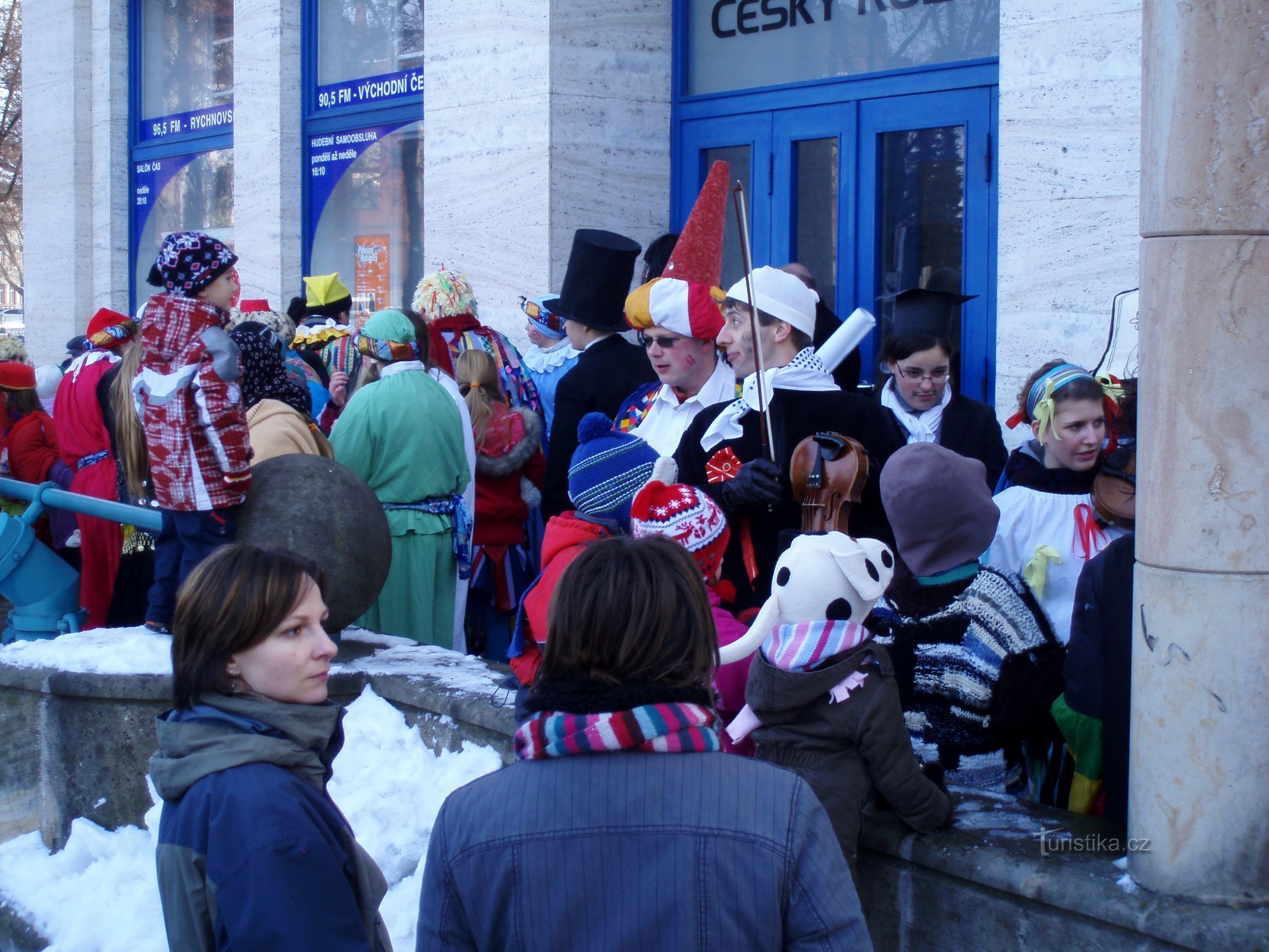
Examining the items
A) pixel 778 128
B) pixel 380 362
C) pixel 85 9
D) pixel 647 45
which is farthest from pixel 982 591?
pixel 85 9

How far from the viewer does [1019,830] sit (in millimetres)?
2865

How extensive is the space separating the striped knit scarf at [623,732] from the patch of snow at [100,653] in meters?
3.12

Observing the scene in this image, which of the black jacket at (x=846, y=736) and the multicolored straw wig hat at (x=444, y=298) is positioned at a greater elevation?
the multicolored straw wig hat at (x=444, y=298)

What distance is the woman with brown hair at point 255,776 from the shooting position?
2.02 m

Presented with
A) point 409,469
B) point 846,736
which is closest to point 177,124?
point 409,469

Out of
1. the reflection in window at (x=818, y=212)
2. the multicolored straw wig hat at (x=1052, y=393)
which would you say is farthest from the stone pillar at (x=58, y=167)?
the multicolored straw wig hat at (x=1052, y=393)

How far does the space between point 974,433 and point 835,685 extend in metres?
2.74

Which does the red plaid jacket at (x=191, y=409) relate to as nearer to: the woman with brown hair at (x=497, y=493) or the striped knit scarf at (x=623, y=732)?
the woman with brown hair at (x=497, y=493)

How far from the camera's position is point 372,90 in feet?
31.9

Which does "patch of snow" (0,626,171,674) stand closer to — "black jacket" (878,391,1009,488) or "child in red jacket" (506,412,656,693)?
"child in red jacket" (506,412,656,693)

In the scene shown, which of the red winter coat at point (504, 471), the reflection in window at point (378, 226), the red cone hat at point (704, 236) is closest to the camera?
the red cone hat at point (704, 236)

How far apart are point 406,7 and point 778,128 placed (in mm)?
3709

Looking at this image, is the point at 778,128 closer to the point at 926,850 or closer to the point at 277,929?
the point at 926,850

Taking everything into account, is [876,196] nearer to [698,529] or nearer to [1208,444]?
[698,529]
